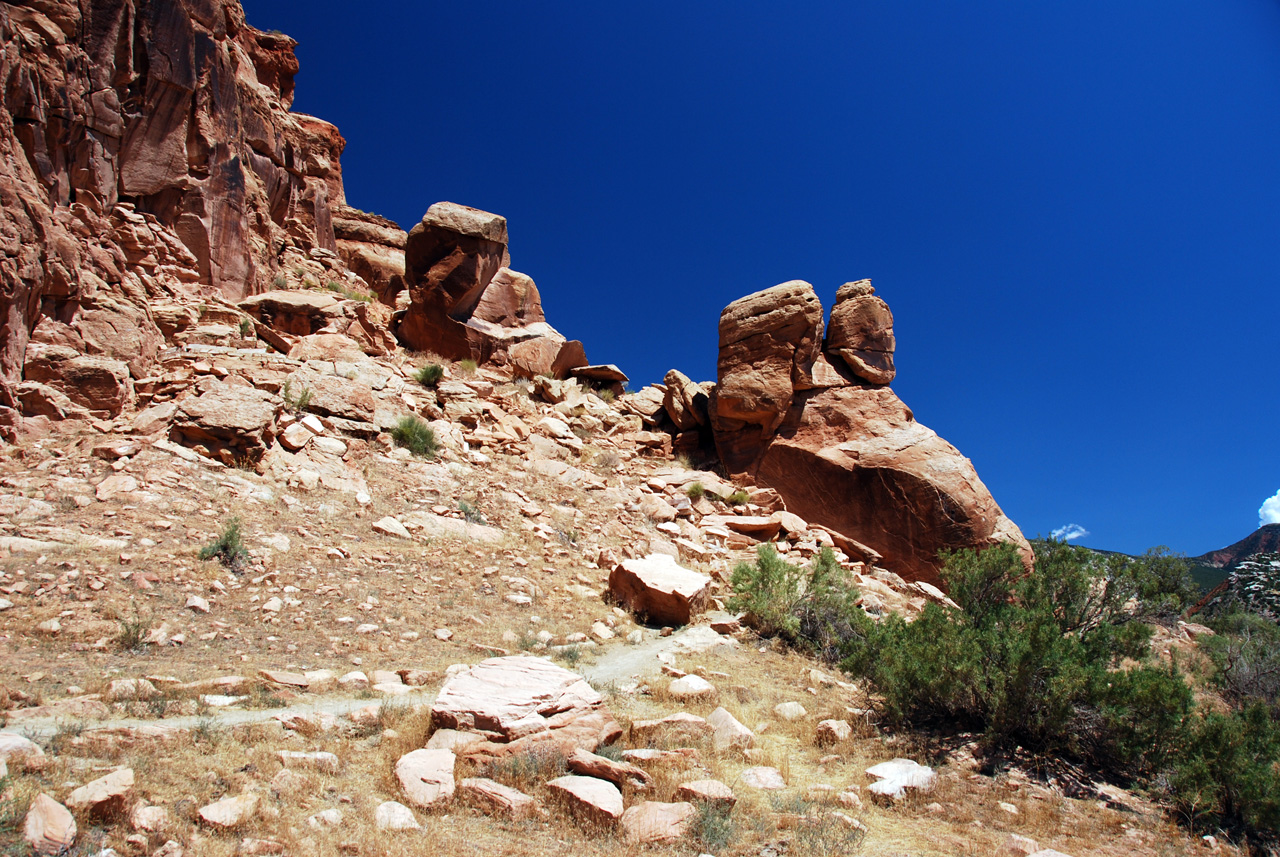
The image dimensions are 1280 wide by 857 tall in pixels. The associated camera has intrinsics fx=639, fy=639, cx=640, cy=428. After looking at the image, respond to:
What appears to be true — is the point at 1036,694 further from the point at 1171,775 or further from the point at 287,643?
the point at 287,643

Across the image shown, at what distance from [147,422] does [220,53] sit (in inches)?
437

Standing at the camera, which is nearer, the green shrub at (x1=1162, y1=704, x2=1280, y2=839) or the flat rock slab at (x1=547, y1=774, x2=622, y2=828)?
the flat rock slab at (x1=547, y1=774, x2=622, y2=828)

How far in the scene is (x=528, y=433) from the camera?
15305 mm

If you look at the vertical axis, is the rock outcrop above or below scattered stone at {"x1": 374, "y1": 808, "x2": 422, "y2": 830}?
above

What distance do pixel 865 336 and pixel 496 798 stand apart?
644 inches

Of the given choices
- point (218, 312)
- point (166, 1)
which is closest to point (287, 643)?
point (218, 312)

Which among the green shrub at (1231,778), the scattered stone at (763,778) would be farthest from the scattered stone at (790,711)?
the green shrub at (1231,778)

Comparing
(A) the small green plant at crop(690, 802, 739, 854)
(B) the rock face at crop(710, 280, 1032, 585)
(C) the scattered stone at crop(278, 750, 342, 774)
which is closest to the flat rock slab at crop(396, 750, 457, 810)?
(C) the scattered stone at crop(278, 750, 342, 774)

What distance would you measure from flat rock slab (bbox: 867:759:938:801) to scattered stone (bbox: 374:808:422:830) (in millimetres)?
3163

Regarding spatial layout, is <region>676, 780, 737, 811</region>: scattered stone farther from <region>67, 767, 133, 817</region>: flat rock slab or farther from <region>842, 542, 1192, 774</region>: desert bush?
<region>67, 767, 133, 817</region>: flat rock slab

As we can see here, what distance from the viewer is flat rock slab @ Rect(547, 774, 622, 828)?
3.85m

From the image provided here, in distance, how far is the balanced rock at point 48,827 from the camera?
9.59 feet

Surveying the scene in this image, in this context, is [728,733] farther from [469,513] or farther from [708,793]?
[469,513]

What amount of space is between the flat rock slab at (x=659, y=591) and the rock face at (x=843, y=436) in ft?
22.3
